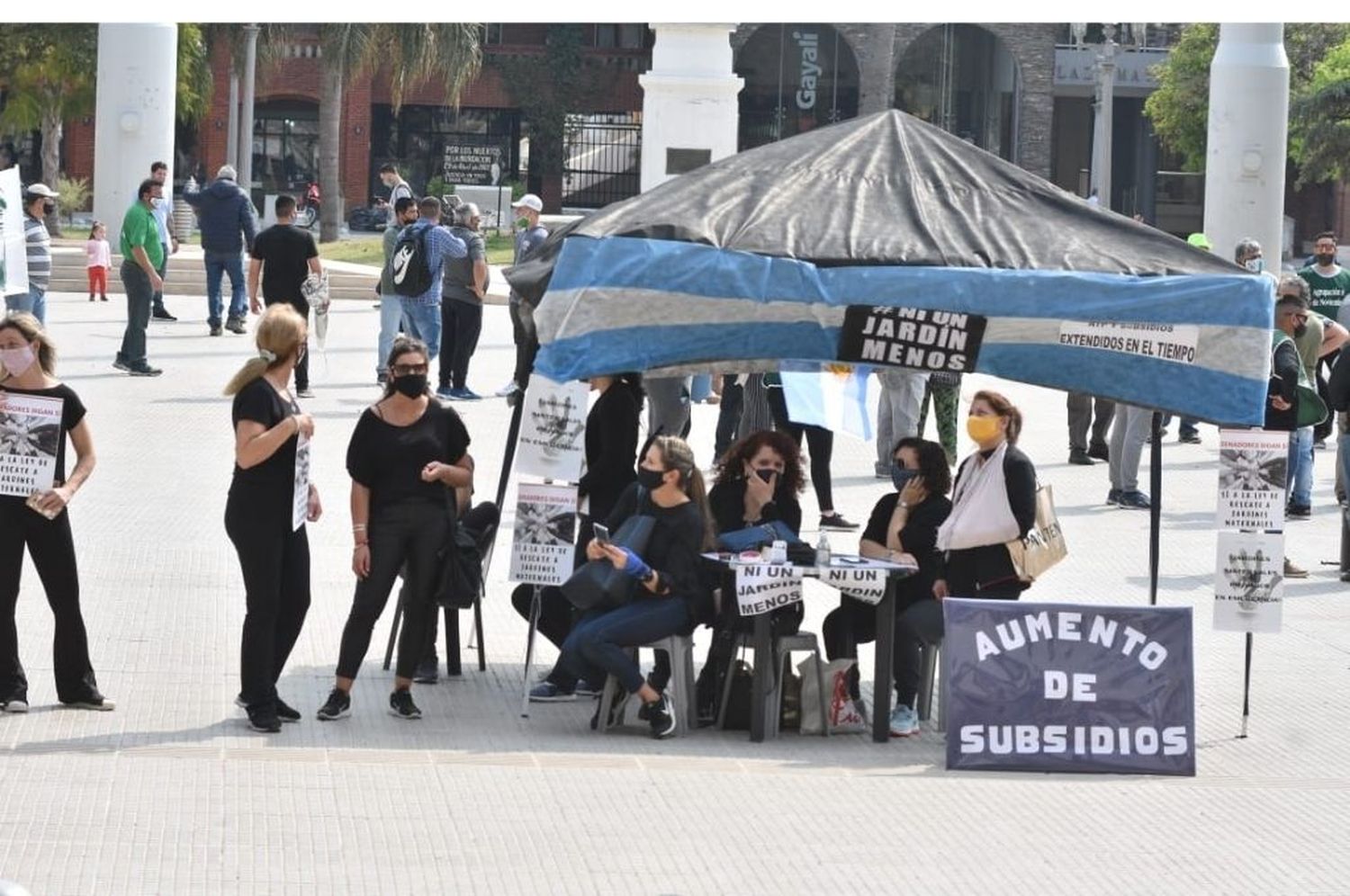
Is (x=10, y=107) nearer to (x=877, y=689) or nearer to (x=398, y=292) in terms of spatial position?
(x=398, y=292)

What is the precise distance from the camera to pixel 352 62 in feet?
154

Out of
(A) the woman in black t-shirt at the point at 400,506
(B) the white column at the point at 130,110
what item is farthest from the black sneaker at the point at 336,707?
(B) the white column at the point at 130,110

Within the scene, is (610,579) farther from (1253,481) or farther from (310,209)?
(310,209)

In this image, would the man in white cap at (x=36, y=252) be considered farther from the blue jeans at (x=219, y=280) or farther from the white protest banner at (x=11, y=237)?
the blue jeans at (x=219, y=280)

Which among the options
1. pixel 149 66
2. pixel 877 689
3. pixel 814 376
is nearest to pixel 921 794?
pixel 877 689

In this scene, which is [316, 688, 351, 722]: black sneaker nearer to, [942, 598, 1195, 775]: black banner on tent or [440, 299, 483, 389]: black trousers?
[942, 598, 1195, 775]: black banner on tent

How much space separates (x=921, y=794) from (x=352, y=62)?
3992 cm

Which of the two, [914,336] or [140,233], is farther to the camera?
[140,233]

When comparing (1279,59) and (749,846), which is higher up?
(1279,59)

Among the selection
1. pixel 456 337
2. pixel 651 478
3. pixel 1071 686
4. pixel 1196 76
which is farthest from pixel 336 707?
pixel 1196 76

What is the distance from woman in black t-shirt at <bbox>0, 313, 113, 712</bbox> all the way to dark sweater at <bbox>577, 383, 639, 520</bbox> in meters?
2.30

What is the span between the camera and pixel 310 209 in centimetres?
5578

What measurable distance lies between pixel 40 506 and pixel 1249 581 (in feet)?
16.7

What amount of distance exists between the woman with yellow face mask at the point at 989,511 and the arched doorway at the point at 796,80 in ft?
185
